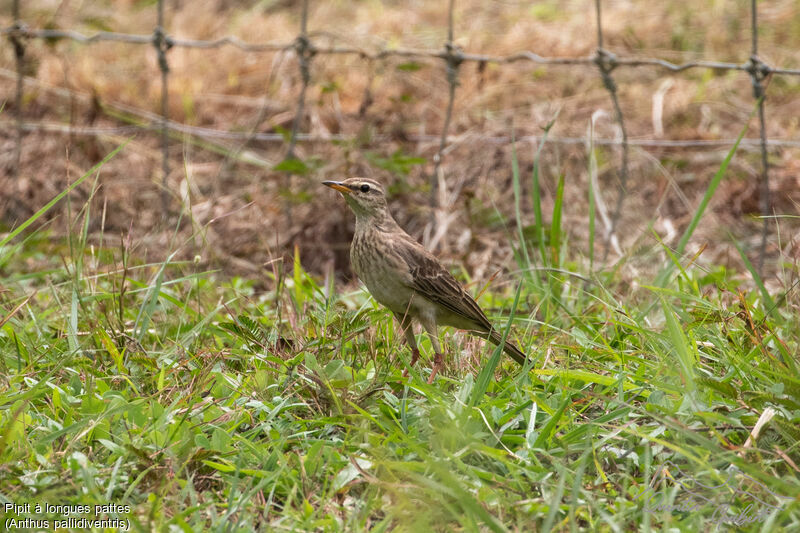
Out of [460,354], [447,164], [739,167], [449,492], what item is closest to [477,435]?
[449,492]

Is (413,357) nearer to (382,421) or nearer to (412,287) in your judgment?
(412,287)

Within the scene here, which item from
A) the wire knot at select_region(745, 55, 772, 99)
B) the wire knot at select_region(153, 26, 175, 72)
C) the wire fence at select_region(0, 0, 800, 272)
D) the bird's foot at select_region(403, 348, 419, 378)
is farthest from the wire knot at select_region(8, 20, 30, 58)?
the wire knot at select_region(745, 55, 772, 99)

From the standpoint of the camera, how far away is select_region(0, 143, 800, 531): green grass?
2926 millimetres

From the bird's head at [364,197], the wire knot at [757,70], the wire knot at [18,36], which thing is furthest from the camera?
the wire knot at [18,36]

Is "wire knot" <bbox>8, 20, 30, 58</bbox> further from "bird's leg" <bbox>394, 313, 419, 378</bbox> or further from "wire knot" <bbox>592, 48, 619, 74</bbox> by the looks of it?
"wire knot" <bbox>592, 48, 619, 74</bbox>

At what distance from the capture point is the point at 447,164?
7797mm

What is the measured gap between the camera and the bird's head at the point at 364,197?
4949 mm

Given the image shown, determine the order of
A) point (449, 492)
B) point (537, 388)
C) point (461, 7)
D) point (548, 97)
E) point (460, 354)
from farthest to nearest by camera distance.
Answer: point (461, 7), point (548, 97), point (460, 354), point (537, 388), point (449, 492)

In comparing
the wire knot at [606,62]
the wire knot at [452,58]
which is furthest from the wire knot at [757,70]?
the wire knot at [452,58]

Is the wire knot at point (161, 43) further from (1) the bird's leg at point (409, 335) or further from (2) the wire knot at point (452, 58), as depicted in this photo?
(1) the bird's leg at point (409, 335)

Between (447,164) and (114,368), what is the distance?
4438mm

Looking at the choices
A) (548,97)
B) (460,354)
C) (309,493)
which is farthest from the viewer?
(548,97)

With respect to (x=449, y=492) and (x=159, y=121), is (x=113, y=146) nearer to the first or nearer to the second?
(x=159, y=121)

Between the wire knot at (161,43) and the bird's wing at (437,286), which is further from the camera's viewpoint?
the wire knot at (161,43)
